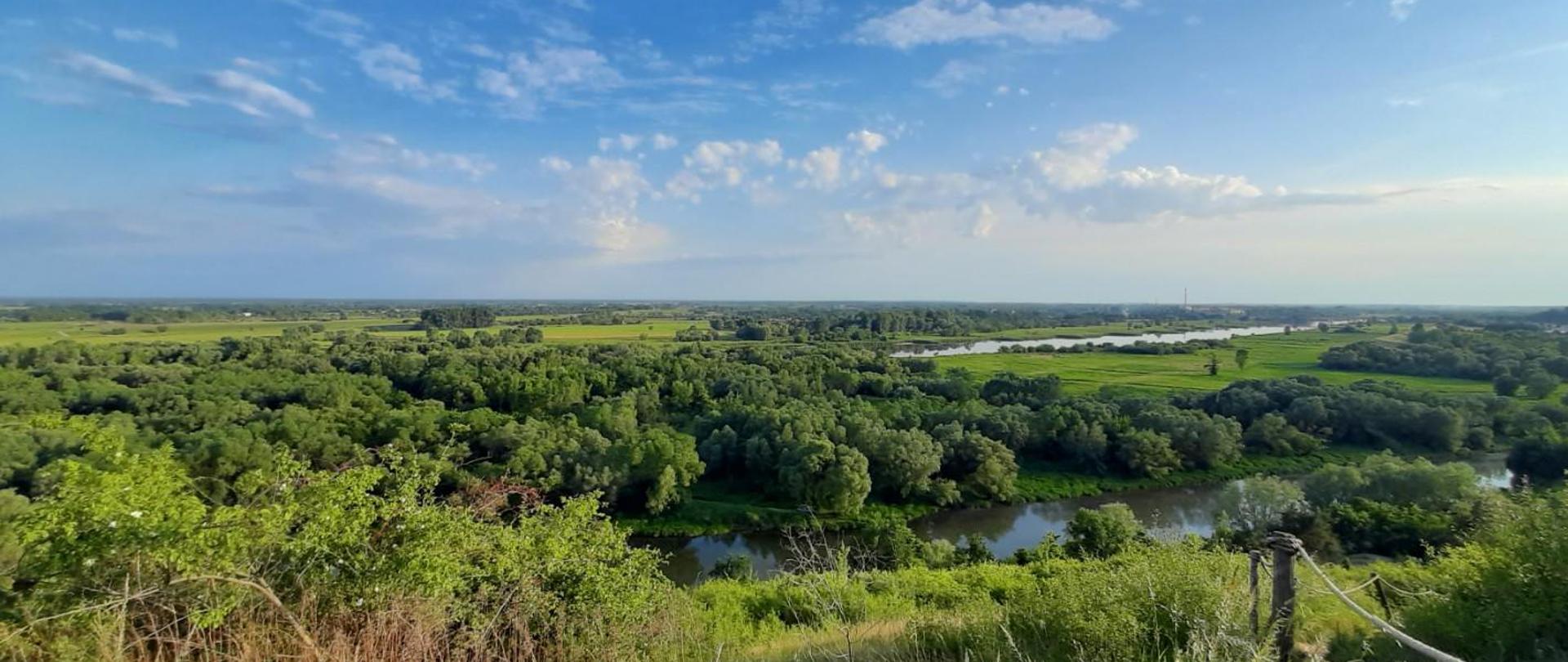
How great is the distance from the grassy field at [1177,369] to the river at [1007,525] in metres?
16.7

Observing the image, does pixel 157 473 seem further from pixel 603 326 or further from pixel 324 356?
pixel 603 326

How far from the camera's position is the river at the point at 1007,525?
21.7 metres

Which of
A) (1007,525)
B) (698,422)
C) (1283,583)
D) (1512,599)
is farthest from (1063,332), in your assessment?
(1283,583)

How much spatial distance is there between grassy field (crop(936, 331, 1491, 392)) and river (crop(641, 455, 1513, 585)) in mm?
16718

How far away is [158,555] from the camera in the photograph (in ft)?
13.2

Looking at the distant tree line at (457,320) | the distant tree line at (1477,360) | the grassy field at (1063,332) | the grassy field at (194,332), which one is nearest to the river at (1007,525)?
the distant tree line at (1477,360)

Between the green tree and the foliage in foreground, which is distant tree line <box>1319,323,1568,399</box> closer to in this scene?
the green tree

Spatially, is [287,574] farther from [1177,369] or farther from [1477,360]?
[1477,360]

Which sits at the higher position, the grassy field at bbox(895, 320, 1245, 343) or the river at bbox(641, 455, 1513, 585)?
the grassy field at bbox(895, 320, 1245, 343)

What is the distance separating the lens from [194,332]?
69938mm

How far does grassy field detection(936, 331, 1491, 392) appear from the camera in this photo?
1777 inches

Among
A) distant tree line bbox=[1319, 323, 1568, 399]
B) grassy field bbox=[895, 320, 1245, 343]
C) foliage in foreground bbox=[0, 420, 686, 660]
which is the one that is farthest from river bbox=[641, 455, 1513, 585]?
grassy field bbox=[895, 320, 1245, 343]

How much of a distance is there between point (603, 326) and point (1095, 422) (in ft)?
266

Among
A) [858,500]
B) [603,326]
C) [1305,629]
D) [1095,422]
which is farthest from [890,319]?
[1305,629]
